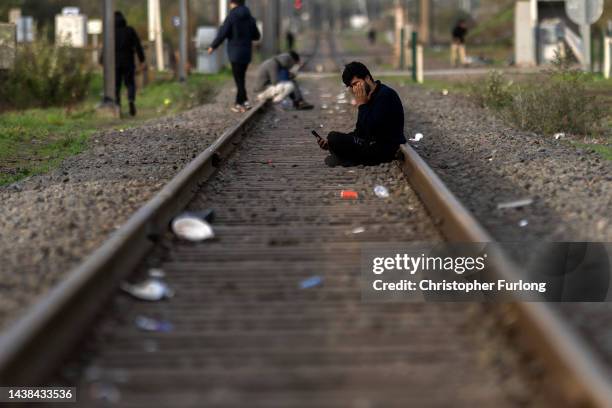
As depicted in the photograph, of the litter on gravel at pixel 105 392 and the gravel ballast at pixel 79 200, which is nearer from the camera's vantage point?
the litter on gravel at pixel 105 392

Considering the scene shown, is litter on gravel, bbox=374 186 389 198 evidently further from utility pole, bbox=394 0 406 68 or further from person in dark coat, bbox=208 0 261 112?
utility pole, bbox=394 0 406 68

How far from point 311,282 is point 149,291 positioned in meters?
0.89

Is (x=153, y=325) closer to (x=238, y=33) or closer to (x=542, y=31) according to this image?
(x=238, y=33)

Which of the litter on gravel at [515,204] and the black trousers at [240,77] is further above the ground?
the black trousers at [240,77]

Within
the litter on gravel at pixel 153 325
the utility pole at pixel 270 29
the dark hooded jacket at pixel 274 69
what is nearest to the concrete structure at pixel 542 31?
the utility pole at pixel 270 29

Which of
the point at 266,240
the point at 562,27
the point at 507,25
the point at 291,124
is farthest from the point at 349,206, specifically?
the point at 507,25

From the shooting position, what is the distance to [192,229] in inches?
294

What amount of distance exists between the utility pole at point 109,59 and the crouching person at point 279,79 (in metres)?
2.90

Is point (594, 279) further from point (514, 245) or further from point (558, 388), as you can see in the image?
point (558, 388)

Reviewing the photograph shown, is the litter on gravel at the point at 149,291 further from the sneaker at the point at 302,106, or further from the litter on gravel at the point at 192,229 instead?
the sneaker at the point at 302,106

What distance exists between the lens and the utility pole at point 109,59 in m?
20.5

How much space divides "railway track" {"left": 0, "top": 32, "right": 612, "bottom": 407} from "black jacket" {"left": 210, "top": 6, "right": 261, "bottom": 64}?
10.7 m

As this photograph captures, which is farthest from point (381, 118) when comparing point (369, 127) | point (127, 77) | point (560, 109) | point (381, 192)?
point (127, 77)

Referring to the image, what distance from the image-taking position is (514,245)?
723 cm
